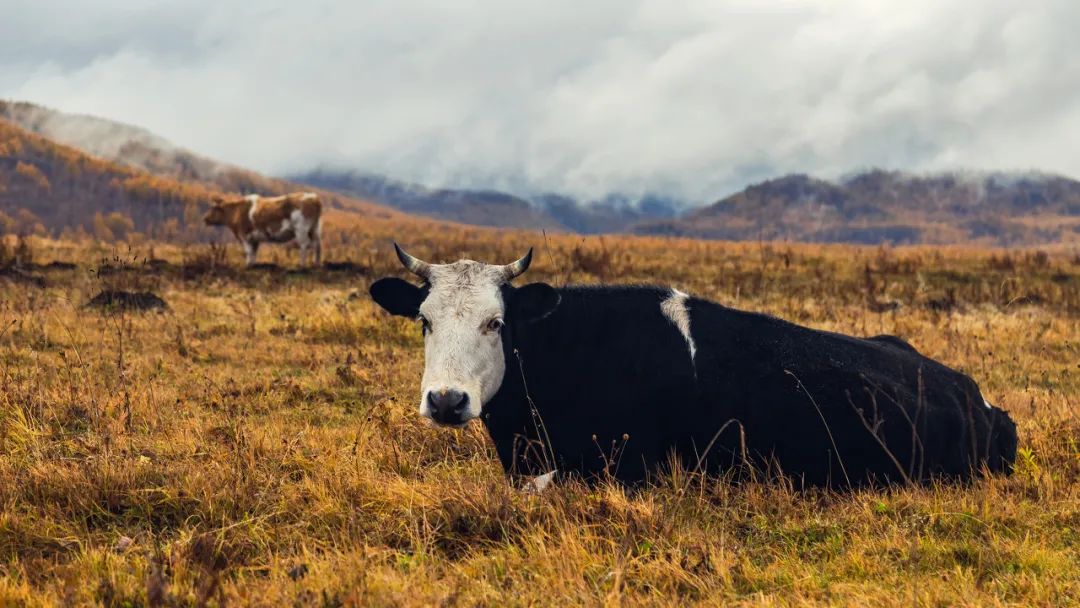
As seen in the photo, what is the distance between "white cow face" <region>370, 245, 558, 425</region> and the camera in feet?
15.9

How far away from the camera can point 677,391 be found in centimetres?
A: 553

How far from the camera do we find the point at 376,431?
22.3 ft

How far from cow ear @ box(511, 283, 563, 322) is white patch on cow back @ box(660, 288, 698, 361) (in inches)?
33.4

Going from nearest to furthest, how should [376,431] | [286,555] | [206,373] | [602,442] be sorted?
[286,555], [602,442], [376,431], [206,373]

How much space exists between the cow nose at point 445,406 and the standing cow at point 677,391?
39cm

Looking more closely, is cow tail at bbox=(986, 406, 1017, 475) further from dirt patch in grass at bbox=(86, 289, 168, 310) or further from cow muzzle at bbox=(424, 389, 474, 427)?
dirt patch in grass at bbox=(86, 289, 168, 310)

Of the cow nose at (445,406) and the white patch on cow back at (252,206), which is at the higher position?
the white patch on cow back at (252,206)

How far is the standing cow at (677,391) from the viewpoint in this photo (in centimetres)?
546

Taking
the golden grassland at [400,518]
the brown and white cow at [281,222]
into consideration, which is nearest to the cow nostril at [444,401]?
the golden grassland at [400,518]

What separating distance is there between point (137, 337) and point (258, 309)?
3028 mm

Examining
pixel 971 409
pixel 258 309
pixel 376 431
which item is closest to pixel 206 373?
pixel 376 431

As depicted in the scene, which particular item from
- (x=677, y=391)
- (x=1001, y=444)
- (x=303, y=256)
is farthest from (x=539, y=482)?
(x=303, y=256)

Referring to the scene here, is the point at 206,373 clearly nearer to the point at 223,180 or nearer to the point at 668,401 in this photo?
the point at 668,401

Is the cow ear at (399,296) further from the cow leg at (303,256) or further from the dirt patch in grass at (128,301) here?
the cow leg at (303,256)
